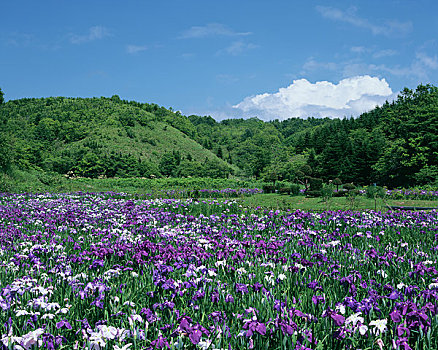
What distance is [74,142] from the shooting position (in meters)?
77.7

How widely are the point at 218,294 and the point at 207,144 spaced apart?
98.9 m

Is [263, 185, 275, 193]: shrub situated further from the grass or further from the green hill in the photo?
the green hill

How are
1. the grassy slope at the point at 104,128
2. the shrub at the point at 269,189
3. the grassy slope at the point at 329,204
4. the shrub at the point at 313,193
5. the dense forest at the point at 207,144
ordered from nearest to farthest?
1. the grassy slope at the point at 329,204
2. the shrub at the point at 313,193
3. the shrub at the point at 269,189
4. the dense forest at the point at 207,144
5. the grassy slope at the point at 104,128

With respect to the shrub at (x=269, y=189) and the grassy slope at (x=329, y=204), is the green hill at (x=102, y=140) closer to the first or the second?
the shrub at (x=269, y=189)

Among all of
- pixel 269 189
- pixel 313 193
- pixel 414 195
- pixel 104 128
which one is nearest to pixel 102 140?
pixel 104 128

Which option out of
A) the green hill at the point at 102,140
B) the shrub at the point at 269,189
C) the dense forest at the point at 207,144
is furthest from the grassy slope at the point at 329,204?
the green hill at the point at 102,140

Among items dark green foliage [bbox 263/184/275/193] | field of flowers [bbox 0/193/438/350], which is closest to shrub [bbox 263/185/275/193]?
dark green foliage [bbox 263/184/275/193]

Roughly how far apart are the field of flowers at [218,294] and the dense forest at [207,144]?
67.2 ft

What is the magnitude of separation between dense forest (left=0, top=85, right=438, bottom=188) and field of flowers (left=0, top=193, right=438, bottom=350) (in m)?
20.5

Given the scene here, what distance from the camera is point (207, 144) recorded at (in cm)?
10081

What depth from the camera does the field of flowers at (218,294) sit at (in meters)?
1.90

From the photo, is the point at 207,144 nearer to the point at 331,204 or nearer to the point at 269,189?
the point at 269,189

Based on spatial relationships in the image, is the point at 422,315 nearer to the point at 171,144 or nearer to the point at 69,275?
the point at 69,275

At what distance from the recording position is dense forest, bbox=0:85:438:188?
3303 centimetres
